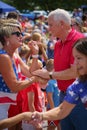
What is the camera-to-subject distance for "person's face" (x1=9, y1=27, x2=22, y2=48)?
4.08m

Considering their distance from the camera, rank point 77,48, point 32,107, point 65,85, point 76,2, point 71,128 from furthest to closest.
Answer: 1. point 76,2
2. point 32,107
3. point 65,85
4. point 71,128
5. point 77,48

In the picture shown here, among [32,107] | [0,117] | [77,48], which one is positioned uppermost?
[77,48]

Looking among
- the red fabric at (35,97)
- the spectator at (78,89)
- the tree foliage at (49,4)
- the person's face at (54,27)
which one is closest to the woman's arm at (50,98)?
the red fabric at (35,97)

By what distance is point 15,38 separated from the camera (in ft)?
13.5

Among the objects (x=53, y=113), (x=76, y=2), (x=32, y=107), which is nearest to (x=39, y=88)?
(x=32, y=107)

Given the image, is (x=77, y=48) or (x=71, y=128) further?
(x=71, y=128)

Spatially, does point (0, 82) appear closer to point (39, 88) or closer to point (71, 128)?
point (71, 128)

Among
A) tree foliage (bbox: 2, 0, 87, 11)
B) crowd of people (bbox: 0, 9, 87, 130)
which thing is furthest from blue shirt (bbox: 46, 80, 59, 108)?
tree foliage (bbox: 2, 0, 87, 11)

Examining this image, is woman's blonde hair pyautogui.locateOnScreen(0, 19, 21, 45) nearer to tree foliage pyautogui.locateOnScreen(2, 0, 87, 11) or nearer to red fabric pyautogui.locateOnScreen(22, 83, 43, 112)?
red fabric pyautogui.locateOnScreen(22, 83, 43, 112)

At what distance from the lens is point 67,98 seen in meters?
3.33

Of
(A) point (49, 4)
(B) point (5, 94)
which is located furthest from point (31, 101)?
(A) point (49, 4)

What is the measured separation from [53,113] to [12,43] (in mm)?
1030

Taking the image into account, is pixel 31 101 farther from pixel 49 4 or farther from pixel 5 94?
pixel 49 4

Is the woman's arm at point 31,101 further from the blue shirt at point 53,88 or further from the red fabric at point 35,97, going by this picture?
the blue shirt at point 53,88
